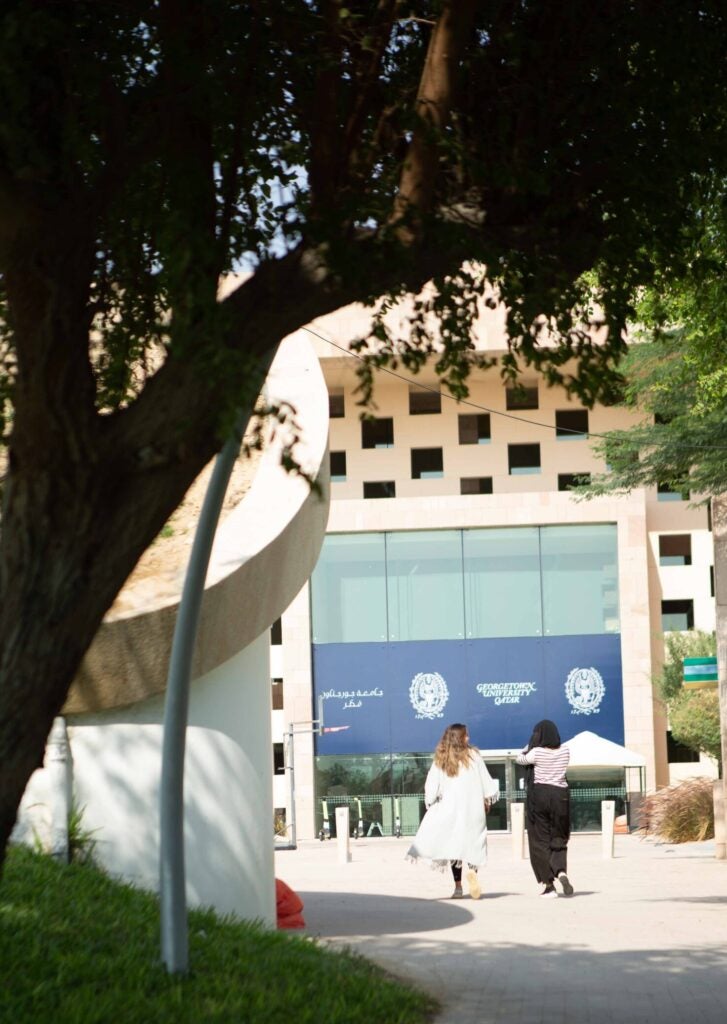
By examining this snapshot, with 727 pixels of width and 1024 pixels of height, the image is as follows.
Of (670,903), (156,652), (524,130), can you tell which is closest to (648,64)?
(524,130)

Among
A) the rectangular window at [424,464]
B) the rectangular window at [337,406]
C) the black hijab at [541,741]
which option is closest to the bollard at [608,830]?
the black hijab at [541,741]

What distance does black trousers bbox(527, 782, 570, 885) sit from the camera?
15.2m

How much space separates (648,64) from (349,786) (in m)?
40.3

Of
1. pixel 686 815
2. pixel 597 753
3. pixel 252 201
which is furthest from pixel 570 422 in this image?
pixel 252 201

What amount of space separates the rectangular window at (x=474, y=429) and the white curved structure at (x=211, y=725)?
41.0 meters

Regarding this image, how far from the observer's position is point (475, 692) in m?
45.0

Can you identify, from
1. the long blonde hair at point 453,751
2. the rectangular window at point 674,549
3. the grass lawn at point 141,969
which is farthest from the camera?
the rectangular window at point 674,549

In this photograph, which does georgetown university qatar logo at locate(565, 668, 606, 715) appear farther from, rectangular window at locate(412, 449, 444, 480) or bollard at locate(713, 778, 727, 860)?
bollard at locate(713, 778, 727, 860)

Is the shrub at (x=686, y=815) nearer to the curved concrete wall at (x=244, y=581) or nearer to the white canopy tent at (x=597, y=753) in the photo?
the white canopy tent at (x=597, y=753)

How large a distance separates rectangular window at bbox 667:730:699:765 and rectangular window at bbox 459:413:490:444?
455 inches

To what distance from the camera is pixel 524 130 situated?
5840 millimetres

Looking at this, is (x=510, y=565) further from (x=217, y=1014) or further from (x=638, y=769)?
(x=217, y=1014)

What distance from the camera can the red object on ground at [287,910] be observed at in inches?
486

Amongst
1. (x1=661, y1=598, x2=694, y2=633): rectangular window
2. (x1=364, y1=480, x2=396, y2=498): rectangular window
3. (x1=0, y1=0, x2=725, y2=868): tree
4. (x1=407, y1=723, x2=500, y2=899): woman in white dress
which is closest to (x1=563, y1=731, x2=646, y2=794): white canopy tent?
(x1=661, y1=598, x2=694, y2=633): rectangular window
